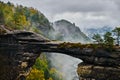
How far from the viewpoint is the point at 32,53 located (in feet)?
280

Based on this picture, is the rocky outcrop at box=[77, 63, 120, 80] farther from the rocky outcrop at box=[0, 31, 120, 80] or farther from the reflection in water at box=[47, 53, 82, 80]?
the reflection in water at box=[47, 53, 82, 80]

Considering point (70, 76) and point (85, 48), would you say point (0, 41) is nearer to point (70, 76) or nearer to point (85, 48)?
point (85, 48)

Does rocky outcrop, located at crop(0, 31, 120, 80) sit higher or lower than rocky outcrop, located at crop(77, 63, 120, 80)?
higher

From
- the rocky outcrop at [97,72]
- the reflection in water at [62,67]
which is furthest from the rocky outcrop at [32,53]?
the reflection in water at [62,67]

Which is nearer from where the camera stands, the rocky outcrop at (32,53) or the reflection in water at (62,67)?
the rocky outcrop at (32,53)

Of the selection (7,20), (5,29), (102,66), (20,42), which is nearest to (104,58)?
(102,66)

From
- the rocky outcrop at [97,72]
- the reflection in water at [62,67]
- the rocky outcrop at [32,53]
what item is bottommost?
the reflection in water at [62,67]

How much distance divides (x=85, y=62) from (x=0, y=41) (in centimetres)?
2119

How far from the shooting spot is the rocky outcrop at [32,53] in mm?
76125

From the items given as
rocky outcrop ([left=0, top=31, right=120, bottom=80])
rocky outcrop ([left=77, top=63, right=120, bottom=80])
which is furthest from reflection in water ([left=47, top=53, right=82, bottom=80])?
rocky outcrop ([left=77, top=63, right=120, bottom=80])

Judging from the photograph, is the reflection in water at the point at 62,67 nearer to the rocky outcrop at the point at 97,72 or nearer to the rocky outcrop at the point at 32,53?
the rocky outcrop at the point at 32,53

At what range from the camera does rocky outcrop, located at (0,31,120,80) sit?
76125 millimetres

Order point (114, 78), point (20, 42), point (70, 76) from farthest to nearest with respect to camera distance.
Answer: point (70, 76) < point (20, 42) < point (114, 78)

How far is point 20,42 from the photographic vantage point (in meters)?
84.4
